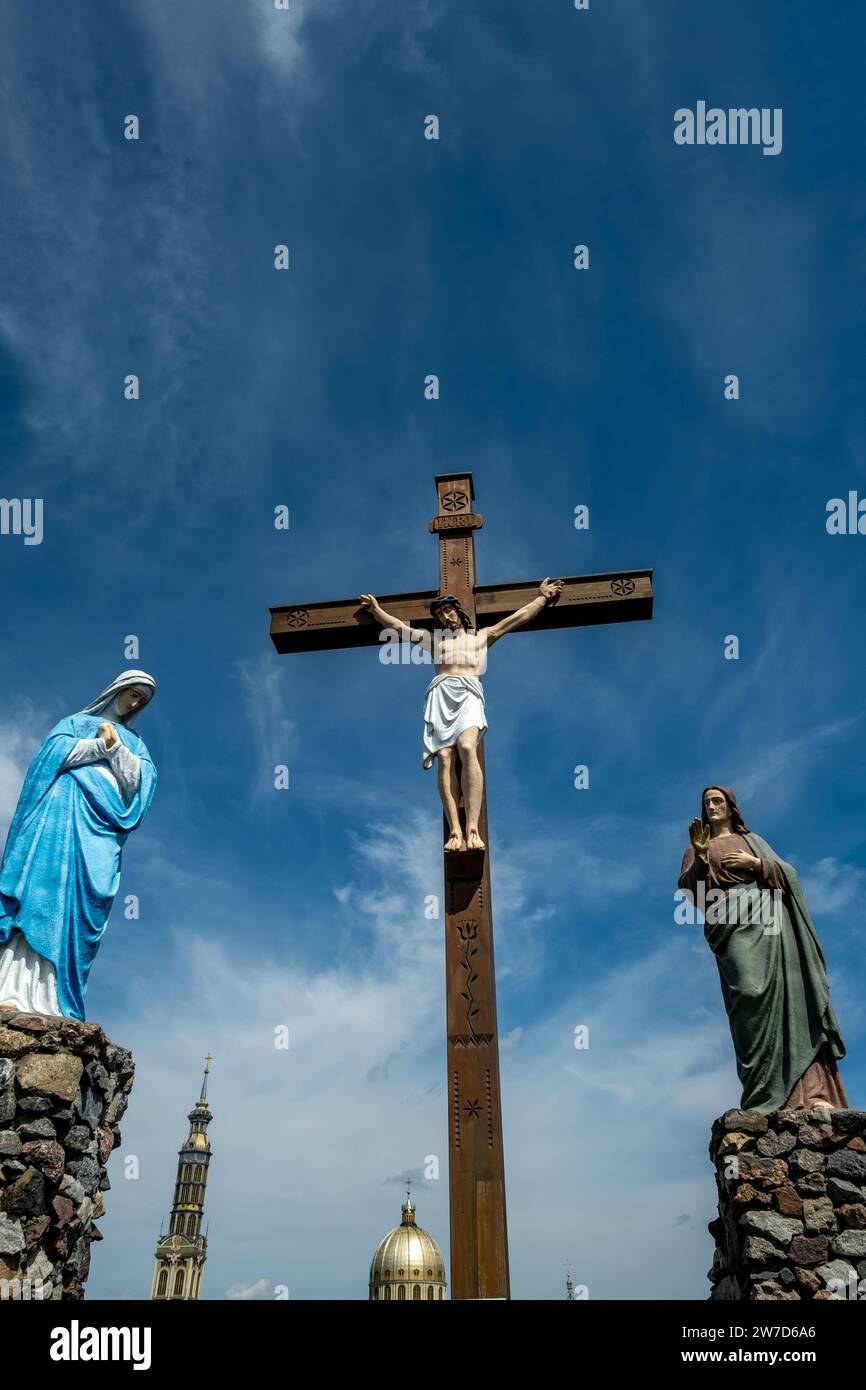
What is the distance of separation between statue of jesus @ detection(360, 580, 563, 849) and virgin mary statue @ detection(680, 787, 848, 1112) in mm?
1746

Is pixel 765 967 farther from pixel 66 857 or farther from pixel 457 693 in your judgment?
pixel 66 857

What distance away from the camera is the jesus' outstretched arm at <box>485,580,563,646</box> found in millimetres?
8055

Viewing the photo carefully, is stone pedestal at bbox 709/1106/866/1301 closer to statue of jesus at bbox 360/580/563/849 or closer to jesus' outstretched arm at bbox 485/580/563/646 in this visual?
statue of jesus at bbox 360/580/563/849

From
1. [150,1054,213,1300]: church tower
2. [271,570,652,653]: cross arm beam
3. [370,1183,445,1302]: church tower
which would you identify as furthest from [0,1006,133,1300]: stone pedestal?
[150,1054,213,1300]: church tower

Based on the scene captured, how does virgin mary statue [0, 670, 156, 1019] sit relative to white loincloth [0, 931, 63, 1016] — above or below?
above

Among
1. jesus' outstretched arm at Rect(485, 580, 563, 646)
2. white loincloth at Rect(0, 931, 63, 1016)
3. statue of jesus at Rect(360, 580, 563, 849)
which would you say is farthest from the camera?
jesus' outstretched arm at Rect(485, 580, 563, 646)

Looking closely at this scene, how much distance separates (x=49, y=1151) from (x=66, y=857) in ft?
6.41

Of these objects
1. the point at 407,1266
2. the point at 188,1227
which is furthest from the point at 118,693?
the point at 188,1227

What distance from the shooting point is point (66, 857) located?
7.23 m

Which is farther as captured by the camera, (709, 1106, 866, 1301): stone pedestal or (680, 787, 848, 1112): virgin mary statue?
(680, 787, 848, 1112): virgin mary statue

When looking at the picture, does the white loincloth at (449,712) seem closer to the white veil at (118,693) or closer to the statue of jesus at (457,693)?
the statue of jesus at (457,693)
